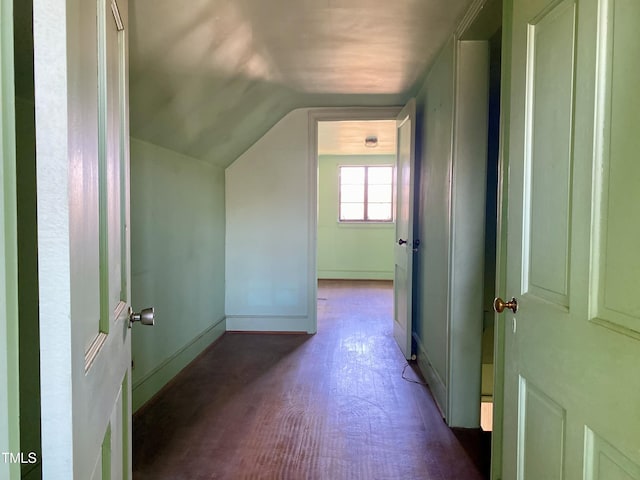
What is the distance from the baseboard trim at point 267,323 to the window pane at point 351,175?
4095mm

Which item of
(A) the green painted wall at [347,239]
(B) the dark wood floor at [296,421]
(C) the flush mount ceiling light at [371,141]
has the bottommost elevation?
(B) the dark wood floor at [296,421]

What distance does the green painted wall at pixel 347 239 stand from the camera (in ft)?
25.1

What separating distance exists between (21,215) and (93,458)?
74 centimetres

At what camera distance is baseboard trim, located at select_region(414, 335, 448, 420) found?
2.43 m

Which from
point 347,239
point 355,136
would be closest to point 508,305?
point 355,136

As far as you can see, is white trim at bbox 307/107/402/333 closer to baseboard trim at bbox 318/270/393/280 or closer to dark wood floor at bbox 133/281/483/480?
dark wood floor at bbox 133/281/483/480

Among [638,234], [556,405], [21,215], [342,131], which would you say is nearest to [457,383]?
[556,405]

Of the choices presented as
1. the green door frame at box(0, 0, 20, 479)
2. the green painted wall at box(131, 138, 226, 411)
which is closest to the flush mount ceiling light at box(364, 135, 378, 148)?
the green painted wall at box(131, 138, 226, 411)

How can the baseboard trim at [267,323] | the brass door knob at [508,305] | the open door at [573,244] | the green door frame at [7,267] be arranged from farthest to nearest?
the baseboard trim at [267,323] < the brass door knob at [508,305] < the open door at [573,244] < the green door frame at [7,267]

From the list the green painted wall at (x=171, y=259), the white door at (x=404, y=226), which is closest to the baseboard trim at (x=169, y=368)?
the green painted wall at (x=171, y=259)

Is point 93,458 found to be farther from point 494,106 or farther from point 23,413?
point 494,106

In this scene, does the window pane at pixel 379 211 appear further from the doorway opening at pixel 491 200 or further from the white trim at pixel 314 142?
the doorway opening at pixel 491 200

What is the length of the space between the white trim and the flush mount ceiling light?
188 cm

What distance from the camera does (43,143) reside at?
1.94 ft
